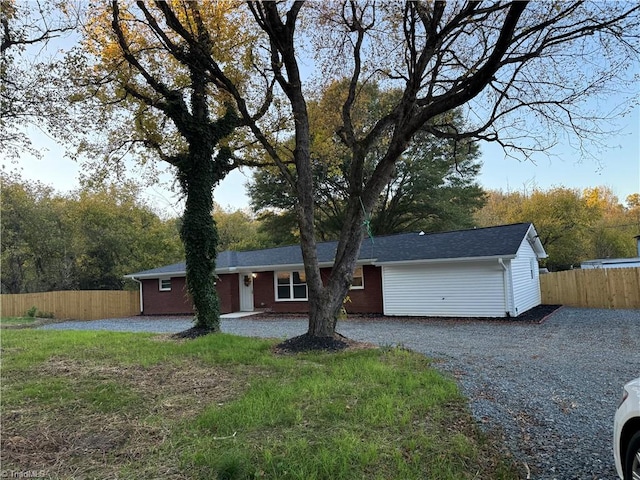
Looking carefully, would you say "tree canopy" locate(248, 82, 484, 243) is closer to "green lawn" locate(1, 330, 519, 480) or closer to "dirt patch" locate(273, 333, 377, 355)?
"dirt patch" locate(273, 333, 377, 355)

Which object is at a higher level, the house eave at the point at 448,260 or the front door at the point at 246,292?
the house eave at the point at 448,260

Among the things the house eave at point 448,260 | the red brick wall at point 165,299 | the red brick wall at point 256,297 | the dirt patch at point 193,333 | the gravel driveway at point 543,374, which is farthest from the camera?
the red brick wall at point 165,299

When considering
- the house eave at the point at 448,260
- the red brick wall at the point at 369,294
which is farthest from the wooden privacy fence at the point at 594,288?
the red brick wall at the point at 369,294

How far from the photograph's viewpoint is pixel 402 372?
5355 mm

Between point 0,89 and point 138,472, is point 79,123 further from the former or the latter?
point 138,472

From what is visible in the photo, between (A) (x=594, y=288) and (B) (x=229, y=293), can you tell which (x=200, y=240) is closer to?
(B) (x=229, y=293)

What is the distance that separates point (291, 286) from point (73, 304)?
1179 cm

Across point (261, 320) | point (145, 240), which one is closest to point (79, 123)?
point (261, 320)

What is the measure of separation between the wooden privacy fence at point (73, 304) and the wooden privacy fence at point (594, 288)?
21257 millimetres

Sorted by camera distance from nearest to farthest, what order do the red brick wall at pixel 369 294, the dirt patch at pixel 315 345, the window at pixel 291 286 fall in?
1. the dirt patch at pixel 315 345
2. the red brick wall at pixel 369 294
3. the window at pixel 291 286

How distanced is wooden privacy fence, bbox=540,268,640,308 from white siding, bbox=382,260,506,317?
5460 millimetres

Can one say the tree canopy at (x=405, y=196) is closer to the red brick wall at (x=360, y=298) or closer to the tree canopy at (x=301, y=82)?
the red brick wall at (x=360, y=298)

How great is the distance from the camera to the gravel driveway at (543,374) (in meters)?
3.23

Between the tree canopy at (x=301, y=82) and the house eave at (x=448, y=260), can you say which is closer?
the tree canopy at (x=301, y=82)
